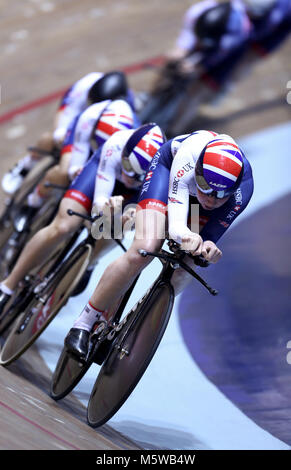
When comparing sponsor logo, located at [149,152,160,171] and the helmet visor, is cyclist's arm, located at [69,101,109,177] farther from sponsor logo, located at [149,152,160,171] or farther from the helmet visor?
sponsor logo, located at [149,152,160,171]

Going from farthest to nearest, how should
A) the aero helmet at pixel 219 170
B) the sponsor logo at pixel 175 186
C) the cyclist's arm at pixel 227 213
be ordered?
the cyclist's arm at pixel 227 213
the sponsor logo at pixel 175 186
the aero helmet at pixel 219 170

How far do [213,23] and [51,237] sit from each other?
14.8 feet

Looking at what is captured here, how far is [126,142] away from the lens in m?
4.45

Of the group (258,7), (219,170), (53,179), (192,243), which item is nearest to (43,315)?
(53,179)

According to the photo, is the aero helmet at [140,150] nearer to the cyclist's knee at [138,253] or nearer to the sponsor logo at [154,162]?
the sponsor logo at [154,162]

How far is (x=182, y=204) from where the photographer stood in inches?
149

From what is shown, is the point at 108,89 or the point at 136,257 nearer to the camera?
the point at 136,257

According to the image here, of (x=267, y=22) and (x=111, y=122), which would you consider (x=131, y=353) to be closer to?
(x=111, y=122)

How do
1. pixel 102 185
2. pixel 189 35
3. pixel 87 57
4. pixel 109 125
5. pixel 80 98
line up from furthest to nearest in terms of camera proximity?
pixel 87 57, pixel 189 35, pixel 80 98, pixel 109 125, pixel 102 185

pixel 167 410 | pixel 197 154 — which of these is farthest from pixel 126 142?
pixel 167 410

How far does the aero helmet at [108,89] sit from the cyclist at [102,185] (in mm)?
1100

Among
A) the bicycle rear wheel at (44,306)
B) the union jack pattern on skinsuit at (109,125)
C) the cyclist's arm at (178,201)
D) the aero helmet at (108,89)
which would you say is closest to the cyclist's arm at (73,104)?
the aero helmet at (108,89)

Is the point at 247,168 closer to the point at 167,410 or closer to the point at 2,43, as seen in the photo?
the point at 167,410

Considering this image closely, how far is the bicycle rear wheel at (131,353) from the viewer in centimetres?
371
